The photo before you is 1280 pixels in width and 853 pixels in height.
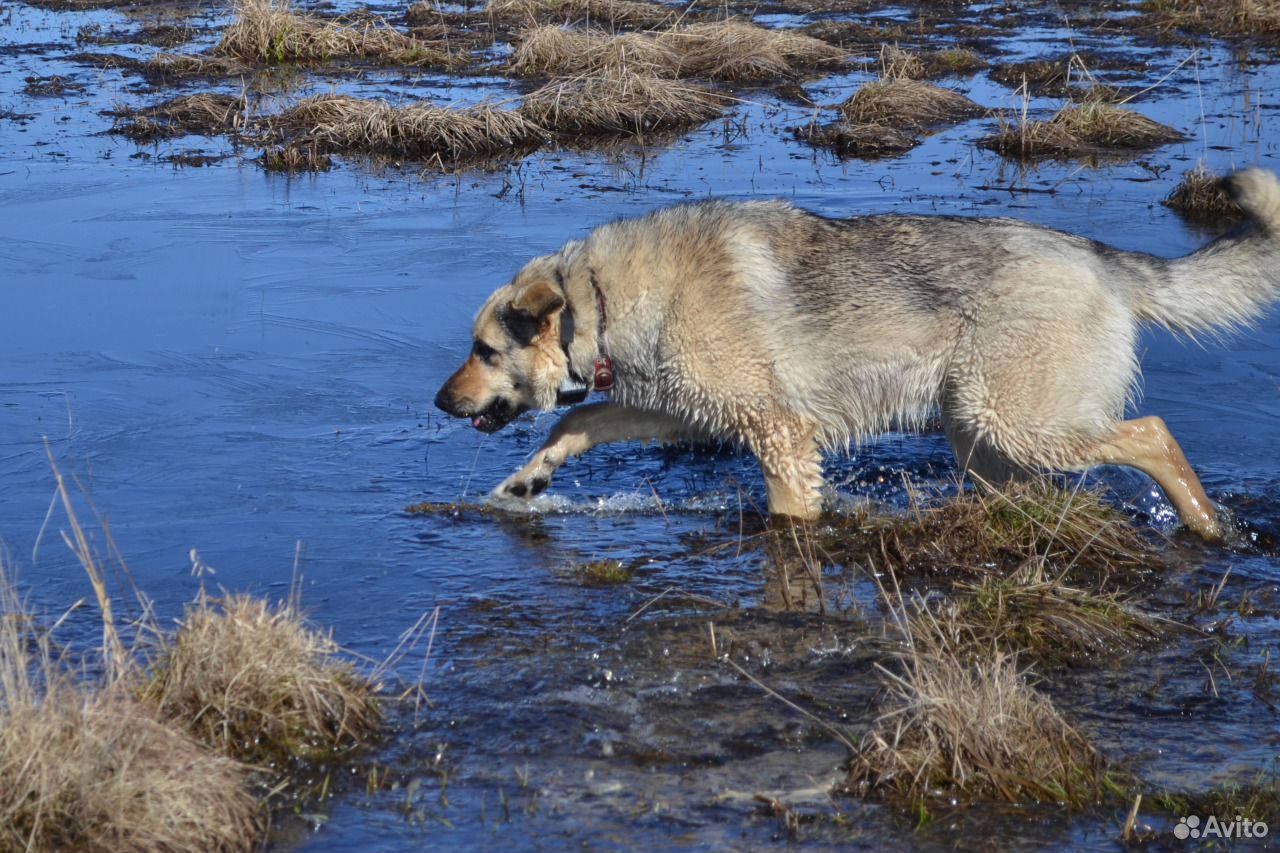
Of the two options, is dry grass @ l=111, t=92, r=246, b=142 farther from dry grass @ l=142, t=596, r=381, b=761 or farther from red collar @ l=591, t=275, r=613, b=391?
dry grass @ l=142, t=596, r=381, b=761

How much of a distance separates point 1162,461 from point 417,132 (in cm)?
937

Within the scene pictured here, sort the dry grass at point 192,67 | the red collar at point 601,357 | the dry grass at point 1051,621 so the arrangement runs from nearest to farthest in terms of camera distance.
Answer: the dry grass at point 1051,621 → the red collar at point 601,357 → the dry grass at point 192,67

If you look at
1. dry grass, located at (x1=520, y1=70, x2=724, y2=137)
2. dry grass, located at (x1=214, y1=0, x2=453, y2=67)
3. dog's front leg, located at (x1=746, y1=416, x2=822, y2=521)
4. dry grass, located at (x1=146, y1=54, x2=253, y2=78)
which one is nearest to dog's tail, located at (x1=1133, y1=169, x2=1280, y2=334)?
dog's front leg, located at (x1=746, y1=416, x2=822, y2=521)

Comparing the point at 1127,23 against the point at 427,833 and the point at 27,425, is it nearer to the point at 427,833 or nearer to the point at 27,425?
the point at 27,425

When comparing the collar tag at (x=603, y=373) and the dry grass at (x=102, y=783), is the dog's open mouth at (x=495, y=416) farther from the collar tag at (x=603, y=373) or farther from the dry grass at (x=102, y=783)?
the dry grass at (x=102, y=783)

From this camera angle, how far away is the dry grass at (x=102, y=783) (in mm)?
3975

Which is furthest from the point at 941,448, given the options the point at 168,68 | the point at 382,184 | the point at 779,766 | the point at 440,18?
the point at 440,18

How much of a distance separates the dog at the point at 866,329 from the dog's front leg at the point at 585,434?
11.5 inches

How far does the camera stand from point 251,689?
4.62 metres

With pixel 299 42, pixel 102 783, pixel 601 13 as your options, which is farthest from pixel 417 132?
pixel 102 783

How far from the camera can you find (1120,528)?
652 centimetres

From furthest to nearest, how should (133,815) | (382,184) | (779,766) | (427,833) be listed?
(382,184)
(779,766)
(427,833)
(133,815)

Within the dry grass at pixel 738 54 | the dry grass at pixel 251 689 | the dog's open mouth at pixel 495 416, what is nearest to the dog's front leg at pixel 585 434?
the dog's open mouth at pixel 495 416

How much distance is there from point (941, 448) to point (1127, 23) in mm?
14088
